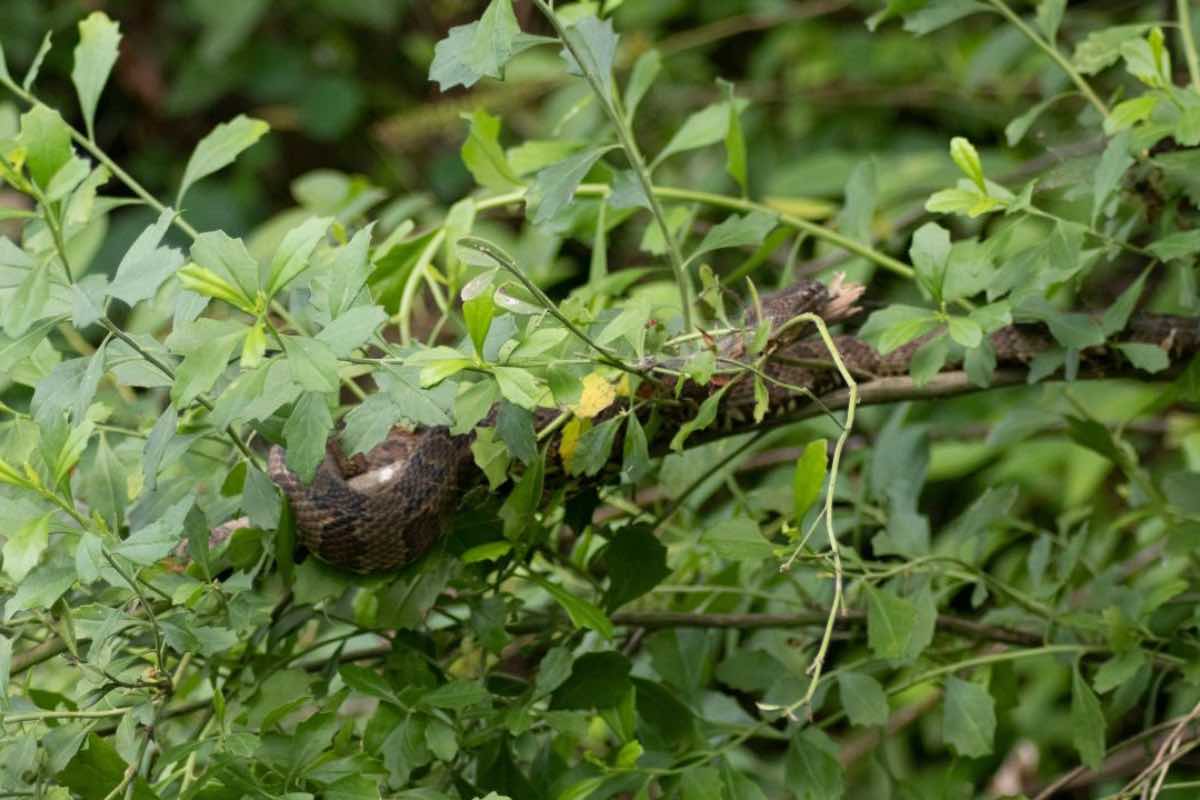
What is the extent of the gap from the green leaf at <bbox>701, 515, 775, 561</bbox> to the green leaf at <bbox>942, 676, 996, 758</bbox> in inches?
13.4

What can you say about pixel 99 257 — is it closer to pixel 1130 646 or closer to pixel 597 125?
pixel 597 125

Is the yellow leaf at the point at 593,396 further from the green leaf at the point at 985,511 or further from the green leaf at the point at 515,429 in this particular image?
the green leaf at the point at 985,511

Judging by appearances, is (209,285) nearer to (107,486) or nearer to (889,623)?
(107,486)

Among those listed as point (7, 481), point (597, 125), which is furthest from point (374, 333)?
point (597, 125)

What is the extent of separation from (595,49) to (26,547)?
63 centimetres

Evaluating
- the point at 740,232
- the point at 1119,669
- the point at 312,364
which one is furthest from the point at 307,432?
the point at 1119,669

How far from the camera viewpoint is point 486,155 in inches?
63.9

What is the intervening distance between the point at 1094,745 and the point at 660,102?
2.82 metres

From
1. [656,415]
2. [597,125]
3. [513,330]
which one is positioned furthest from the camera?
[597,125]

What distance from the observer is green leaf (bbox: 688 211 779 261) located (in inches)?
55.6

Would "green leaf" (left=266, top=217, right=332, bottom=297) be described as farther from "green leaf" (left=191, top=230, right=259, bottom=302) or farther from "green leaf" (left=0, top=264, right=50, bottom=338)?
"green leaf" (left=0, top=264, right=50, bottom=338)

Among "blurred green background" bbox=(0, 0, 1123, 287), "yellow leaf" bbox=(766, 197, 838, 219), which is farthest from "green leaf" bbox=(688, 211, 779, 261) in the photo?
"blurred green background" bbox=(0, 0, 1123, 287)

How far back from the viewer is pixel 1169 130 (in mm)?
1428

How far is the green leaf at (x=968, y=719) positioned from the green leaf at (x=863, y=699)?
8 centimetres
